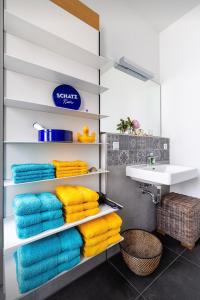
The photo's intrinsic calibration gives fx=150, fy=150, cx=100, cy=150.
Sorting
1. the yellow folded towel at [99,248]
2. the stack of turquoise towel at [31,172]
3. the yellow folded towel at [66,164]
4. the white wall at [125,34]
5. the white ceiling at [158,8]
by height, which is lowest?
the yellow folded towel at [99,248]

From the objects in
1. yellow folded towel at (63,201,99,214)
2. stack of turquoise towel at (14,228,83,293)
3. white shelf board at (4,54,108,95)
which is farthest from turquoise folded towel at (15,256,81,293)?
white shelf board at (4,54,108,95)

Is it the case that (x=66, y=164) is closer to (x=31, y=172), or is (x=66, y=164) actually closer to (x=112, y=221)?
(x=31, y=172)

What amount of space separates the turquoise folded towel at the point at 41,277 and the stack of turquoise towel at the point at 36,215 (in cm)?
22

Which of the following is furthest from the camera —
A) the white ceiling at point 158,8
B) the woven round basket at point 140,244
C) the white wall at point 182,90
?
the white wall at point 182,90

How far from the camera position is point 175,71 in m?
1.99

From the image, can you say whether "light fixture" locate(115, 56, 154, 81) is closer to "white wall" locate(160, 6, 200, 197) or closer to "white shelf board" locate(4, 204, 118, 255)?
"white wall" locate(160, 6, 200, 197)

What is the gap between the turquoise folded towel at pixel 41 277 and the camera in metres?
0.84

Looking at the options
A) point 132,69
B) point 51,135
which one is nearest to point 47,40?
point 51,135

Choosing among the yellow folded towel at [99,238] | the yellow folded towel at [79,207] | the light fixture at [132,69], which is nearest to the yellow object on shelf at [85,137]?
the yellow folded towel at [79,207]

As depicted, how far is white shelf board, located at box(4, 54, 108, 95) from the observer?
0.96m

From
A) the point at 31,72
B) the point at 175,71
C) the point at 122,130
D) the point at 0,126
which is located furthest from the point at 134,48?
the point at 0,126

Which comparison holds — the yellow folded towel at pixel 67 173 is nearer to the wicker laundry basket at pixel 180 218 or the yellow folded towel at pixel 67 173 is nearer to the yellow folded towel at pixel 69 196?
the yellow folded towel at pixel 69 196

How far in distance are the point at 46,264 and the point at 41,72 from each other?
1257 mm

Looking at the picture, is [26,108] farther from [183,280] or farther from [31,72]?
[183,280]
